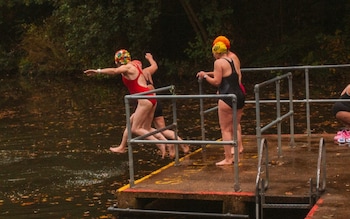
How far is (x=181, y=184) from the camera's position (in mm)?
10664

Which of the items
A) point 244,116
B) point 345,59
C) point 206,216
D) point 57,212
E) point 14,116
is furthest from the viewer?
point 345,59

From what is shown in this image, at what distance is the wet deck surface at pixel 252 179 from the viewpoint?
9711 millimetres

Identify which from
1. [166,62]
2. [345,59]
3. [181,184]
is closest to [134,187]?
[181,184]

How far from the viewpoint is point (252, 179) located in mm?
10680

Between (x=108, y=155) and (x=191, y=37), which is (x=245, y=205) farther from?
(x=191, y=37)

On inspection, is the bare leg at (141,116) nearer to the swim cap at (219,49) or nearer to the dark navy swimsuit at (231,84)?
the dark navy swimsuit at (231,84)

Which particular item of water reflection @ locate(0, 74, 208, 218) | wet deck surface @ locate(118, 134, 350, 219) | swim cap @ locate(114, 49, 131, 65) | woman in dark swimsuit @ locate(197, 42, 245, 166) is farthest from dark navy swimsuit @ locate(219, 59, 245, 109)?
water reflection @ locate(0, 74, 208, 218)

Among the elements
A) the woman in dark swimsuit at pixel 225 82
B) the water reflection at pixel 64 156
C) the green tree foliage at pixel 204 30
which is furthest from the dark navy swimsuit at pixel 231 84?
the green tree foliage at pixel 204 30

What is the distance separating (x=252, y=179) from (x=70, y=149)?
7.41 m

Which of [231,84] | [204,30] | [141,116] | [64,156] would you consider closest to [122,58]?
[141,116]

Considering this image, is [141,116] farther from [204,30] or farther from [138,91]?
[204,30]

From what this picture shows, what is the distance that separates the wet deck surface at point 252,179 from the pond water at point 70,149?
44.8 inches

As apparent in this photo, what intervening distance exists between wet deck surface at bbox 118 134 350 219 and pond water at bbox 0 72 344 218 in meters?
1.14

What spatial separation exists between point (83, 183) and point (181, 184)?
3312 mm
